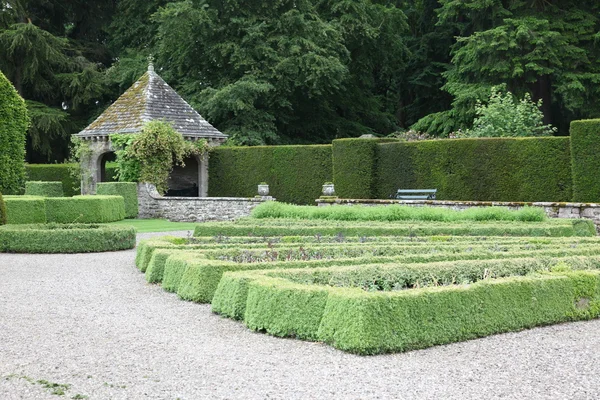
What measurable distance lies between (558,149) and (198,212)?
11.5 metres

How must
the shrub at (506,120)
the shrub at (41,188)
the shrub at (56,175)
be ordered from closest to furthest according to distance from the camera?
the shrub at (506,120) < the shrub at (41,188) < the shrub at (56,175)

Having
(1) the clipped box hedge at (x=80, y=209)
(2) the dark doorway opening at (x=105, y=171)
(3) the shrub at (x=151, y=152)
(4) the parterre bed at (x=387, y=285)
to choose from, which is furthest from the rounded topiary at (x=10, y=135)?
(4) the parterre bed at (x=387, y=285)

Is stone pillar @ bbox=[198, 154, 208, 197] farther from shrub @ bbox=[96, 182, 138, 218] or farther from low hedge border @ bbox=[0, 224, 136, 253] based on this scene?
low hedge border @ bbox=[0, 224, 136, 253]

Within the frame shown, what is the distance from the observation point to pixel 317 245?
11453 millimetres

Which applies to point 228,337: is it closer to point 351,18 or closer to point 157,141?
point 157,141

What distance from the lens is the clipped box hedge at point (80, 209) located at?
67.9 feet

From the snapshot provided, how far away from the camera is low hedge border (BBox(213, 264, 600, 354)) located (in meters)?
6.51

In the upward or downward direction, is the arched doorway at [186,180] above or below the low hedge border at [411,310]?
above

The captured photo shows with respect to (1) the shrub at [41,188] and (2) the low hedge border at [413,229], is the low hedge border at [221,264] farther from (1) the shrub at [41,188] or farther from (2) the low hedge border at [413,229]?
(1) the shrub at [41,188]

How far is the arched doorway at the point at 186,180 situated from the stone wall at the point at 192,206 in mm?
→ 4358

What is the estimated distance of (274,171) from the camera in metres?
26.2

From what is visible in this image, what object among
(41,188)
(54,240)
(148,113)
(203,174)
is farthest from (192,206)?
(54,240)

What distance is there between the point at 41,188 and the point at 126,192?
373 cm

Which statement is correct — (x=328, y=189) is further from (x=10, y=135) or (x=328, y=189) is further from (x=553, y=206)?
(x=10, y=135)
